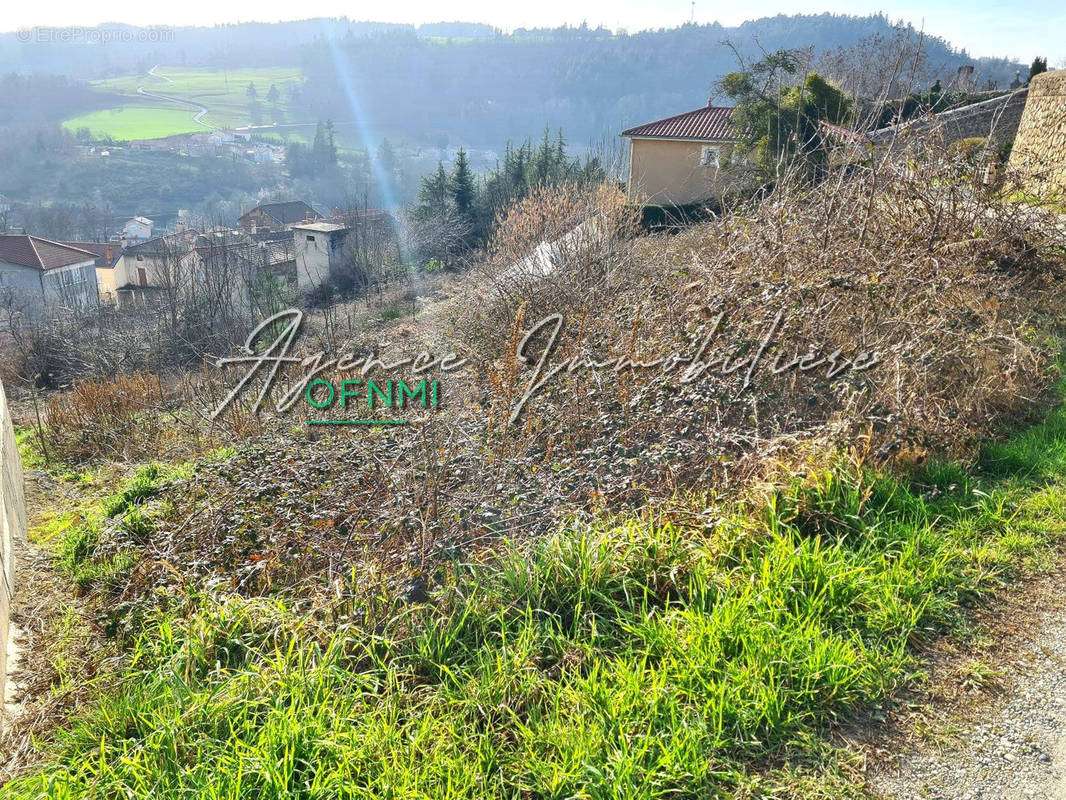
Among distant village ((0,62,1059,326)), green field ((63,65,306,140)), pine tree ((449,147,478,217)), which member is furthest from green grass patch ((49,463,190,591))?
green field ((63,65,306,140))

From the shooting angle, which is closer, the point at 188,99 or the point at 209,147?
the point at 209,147

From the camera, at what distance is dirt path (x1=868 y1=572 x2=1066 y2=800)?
204cm

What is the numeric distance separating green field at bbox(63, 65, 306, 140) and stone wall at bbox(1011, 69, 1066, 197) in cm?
8182

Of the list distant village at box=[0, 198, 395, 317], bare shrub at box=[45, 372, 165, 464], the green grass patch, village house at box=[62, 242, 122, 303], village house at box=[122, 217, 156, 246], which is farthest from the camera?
village house at box=[122, 217, 156, 246]

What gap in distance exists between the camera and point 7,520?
13.2ft

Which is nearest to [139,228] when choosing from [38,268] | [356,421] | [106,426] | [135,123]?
[38,268]

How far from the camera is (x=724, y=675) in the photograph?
2.46 metres

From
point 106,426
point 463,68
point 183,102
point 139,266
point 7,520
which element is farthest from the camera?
point 463,68

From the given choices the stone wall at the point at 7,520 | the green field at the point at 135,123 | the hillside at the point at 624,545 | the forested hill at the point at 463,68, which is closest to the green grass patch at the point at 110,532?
the hillside at the point at 624,545

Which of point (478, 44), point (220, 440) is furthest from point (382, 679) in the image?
point (478, 44)

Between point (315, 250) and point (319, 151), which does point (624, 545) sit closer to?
point (315, 250)

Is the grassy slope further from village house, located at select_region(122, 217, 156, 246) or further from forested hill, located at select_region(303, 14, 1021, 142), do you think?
forested hill, located at select_region(303, 14, 1021, 142)

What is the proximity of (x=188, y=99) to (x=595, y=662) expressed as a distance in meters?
113

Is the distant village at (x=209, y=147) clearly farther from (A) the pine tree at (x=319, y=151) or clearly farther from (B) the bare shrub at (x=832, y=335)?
(B) the bare shrub at (x=832, y=335)
